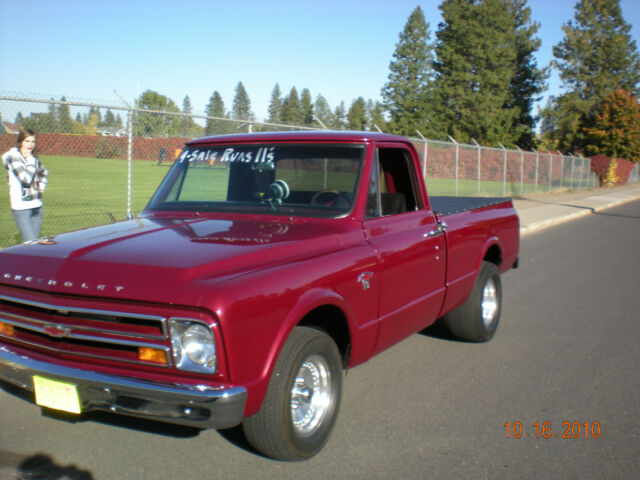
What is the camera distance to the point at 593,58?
67125 mm

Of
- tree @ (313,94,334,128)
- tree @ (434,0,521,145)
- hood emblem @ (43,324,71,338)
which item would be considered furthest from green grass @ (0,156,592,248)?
tree @ (313,94,334,128)

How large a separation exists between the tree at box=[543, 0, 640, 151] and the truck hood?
68.3 metres

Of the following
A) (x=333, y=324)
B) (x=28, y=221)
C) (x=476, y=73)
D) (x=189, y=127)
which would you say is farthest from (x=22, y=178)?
(x=476, y=73)

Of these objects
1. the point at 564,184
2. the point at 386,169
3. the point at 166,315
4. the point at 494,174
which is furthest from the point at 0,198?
the point at 564,184

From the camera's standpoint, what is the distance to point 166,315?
262cm

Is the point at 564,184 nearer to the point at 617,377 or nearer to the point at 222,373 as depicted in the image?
the point at 617,377

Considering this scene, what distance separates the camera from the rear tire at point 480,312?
529 centimetres

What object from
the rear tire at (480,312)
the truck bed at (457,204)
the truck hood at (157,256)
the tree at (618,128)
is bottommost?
the rear tire at (480,312)

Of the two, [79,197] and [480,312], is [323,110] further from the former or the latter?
[480,312]

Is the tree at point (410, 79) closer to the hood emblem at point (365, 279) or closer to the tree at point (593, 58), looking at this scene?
the tree at point (593, 58)

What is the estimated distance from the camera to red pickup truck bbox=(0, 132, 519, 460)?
8.67 ft

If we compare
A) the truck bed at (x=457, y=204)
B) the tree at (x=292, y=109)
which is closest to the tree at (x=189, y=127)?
the truck bed at (x=457, y=204)

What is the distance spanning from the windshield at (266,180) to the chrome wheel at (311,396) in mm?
1042

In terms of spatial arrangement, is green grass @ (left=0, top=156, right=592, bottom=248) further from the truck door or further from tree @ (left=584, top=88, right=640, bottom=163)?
tree @ (left=584, top=88, right=640, bottom=163)
